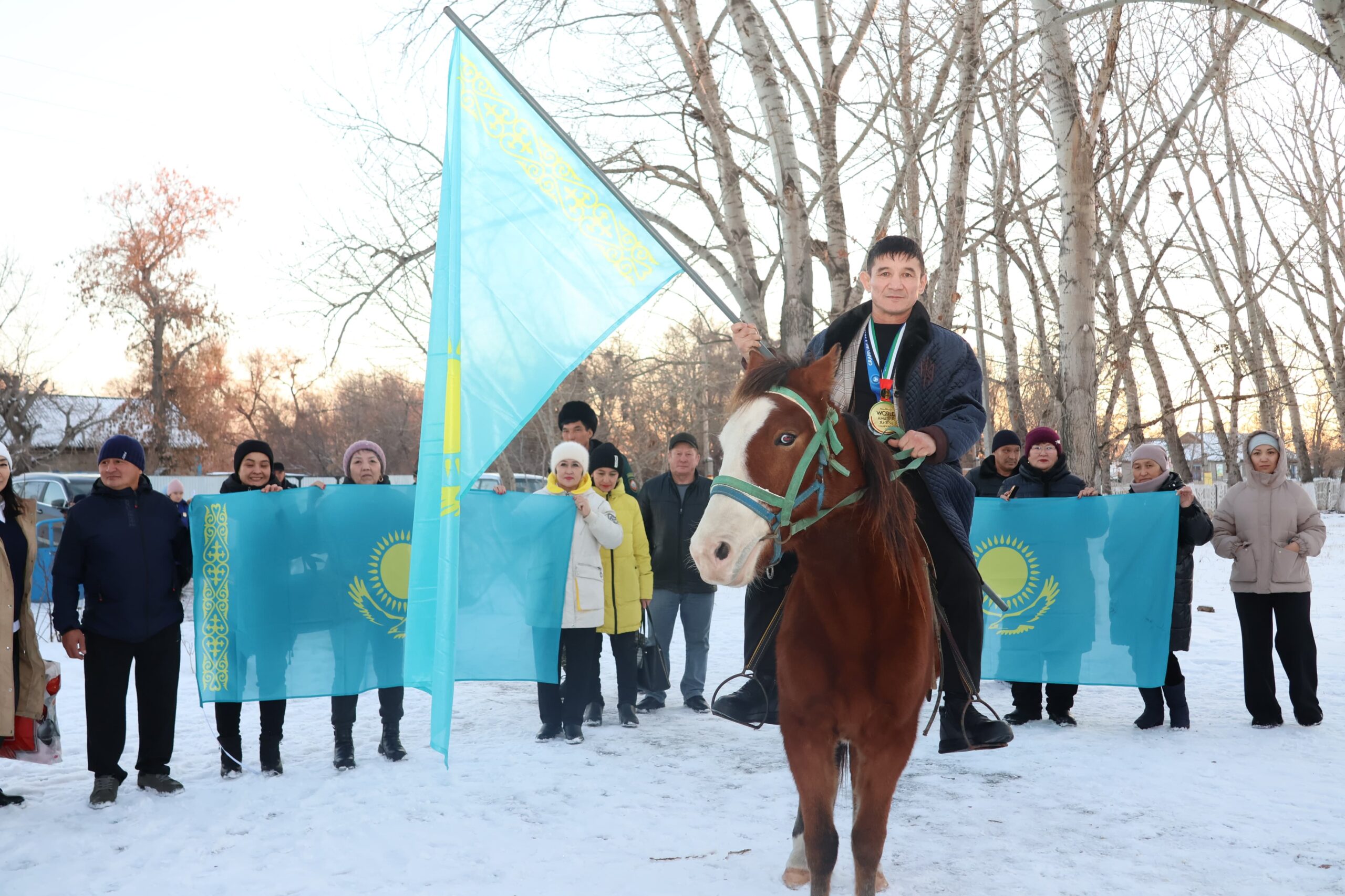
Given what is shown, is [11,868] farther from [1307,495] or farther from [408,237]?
[408,237]

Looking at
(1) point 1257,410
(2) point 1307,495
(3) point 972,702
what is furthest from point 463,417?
(1) point 1257,410

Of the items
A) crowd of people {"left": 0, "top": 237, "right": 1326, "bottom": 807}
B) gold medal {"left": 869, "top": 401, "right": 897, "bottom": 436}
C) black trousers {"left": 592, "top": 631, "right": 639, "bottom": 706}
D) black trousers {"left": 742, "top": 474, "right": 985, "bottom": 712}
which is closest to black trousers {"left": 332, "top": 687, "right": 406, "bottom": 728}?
crowd of people {"left": 0, "top": 237, "right": 1326, "bottom": 807}

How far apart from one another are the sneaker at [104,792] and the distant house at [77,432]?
16575 millimetres

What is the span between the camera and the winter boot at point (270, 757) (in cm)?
566

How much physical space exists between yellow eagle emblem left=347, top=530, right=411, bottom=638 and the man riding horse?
9.86 feet

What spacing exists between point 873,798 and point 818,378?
1492 mm

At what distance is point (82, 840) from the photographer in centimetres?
452

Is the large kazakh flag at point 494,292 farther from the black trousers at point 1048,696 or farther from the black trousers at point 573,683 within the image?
the black trousers at point 1048,696

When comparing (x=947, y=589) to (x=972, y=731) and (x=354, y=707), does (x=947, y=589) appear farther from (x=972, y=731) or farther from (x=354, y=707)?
(x=354, y=707)

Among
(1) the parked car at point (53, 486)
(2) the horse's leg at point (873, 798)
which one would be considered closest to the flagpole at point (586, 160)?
(2) the horse's leg at point (873, 798)

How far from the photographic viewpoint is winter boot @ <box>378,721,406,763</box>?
19.5 feet

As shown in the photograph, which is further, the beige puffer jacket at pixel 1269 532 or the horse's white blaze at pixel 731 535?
the beige puffer jacket at pixel 1269 532

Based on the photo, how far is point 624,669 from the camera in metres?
7.06

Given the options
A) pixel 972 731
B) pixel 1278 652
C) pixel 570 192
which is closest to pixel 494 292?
pixel 570 192
